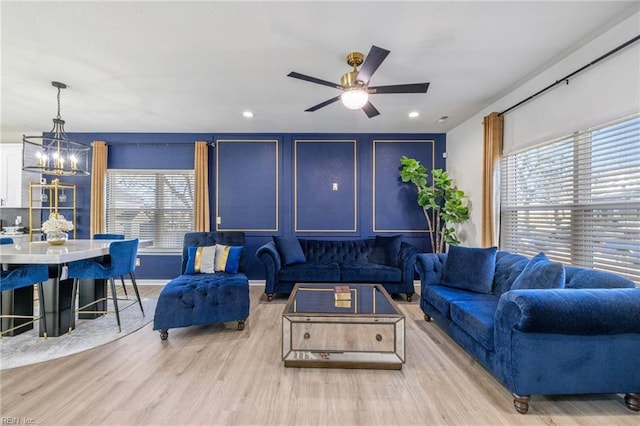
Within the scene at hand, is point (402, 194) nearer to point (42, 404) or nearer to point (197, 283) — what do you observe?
point (197, 283)

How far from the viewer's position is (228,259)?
3.59 m

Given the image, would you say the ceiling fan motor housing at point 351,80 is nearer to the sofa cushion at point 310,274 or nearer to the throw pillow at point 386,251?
the sofa cushion at point 310,274

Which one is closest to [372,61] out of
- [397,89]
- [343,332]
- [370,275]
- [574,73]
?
[397,89]

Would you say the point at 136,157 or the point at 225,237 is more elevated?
the point at 136,157

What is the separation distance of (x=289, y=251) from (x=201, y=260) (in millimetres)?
1262

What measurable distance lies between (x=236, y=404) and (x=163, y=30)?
9.19 feet

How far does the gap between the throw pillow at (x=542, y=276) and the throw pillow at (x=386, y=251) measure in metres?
1.97

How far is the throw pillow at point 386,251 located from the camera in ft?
13.9

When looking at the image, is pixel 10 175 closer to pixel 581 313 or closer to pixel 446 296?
pixel 446 296

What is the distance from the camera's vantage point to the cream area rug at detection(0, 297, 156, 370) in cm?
237

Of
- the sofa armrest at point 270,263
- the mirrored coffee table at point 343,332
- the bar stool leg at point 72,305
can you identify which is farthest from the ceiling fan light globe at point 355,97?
the bar stool leg at point 72,305

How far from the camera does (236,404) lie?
180cm

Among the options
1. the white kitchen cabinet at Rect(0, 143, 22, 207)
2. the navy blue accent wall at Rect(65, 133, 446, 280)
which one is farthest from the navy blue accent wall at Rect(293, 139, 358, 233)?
the white kitchen cabinet at Rect(0, 143, 22, 207)

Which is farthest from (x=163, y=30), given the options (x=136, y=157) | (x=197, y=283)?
(x=136, y=157)
